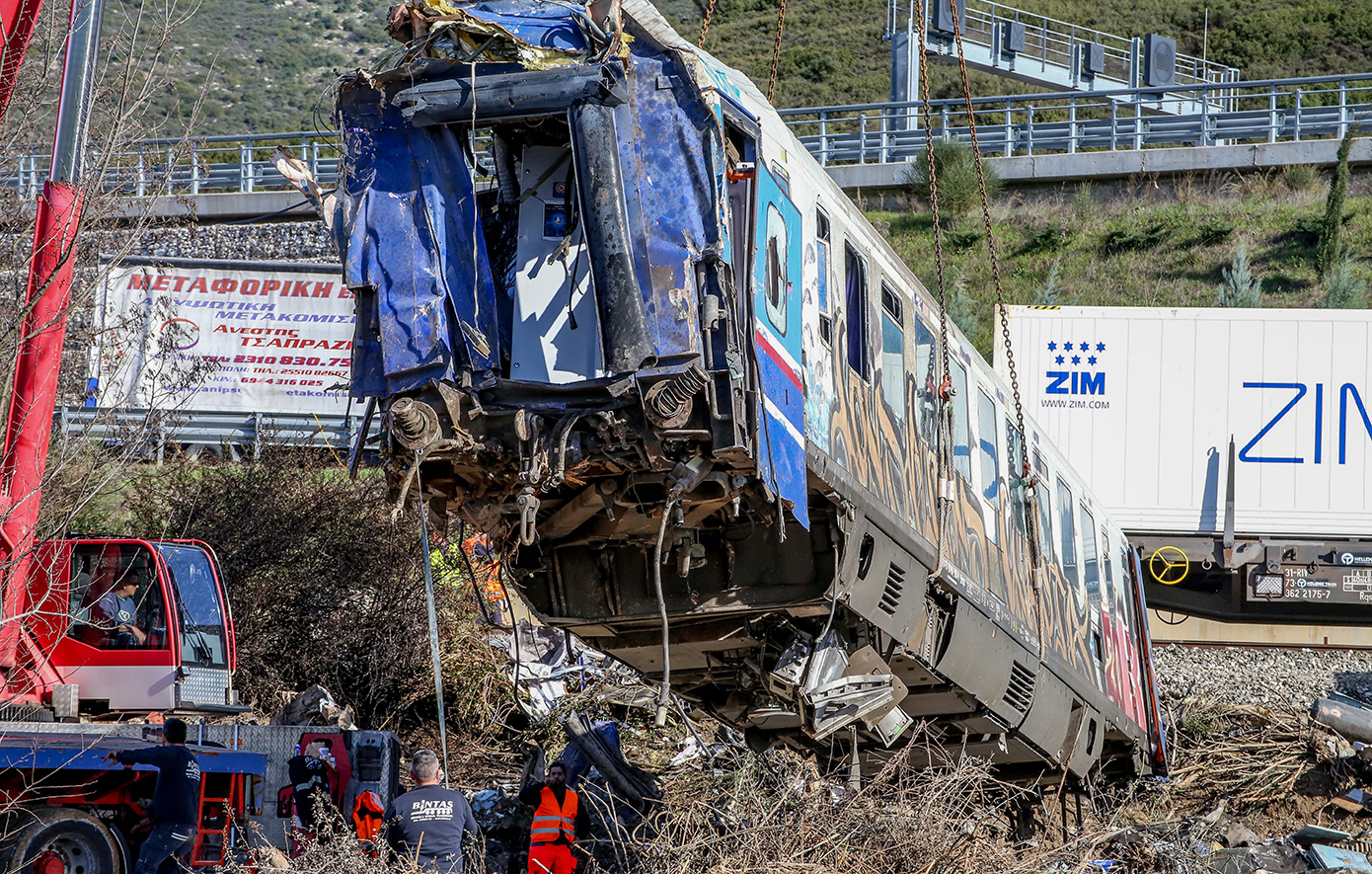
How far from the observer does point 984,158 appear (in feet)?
99.6

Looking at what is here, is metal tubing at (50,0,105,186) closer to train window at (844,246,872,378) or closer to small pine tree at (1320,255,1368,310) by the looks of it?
train window at (844,246,872,378)

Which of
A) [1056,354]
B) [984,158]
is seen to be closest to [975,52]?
[984,158]

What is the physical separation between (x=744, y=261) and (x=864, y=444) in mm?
1545

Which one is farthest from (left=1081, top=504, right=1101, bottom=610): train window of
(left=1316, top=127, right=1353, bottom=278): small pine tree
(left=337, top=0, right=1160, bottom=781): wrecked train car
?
(left=1316, top=127, right=1353, bottom=278): small pine tree

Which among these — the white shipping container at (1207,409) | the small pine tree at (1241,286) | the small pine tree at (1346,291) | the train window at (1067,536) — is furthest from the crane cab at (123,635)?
the small pine tree at (1346,291)

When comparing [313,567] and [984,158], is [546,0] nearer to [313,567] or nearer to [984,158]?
[313,567]

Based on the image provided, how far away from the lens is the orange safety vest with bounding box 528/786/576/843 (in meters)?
9.30

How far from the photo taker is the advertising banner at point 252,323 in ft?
71.7

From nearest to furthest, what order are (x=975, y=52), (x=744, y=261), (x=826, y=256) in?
(x=744, y=261), (x=826, y=256), (x=975, y=52)

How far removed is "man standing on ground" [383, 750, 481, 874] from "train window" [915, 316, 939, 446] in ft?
11.6

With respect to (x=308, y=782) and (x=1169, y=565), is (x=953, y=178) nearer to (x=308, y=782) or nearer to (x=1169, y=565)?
(x=1169, y=565)

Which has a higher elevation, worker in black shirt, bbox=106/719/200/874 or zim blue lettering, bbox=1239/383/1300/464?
zim blue lettering, bbox=1239/383/1300/464

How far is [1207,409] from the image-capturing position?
1755 centimetres

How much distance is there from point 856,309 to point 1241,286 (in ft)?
63.7
